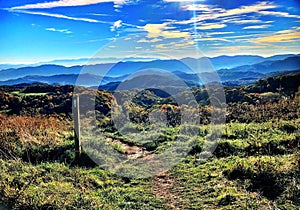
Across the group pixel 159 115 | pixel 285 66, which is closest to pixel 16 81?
pixel 159 115

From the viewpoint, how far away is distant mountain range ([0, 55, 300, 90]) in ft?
28.5

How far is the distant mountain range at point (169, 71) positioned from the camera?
28.5ft

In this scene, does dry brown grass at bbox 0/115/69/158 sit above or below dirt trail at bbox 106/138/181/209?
above

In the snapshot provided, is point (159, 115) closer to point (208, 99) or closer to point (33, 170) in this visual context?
point (208, 99)

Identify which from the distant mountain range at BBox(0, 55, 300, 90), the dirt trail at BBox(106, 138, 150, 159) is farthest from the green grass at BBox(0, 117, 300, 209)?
the distant mountain range at BBox(0, 55, 300, 90)

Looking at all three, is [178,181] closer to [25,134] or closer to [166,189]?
[166,189]

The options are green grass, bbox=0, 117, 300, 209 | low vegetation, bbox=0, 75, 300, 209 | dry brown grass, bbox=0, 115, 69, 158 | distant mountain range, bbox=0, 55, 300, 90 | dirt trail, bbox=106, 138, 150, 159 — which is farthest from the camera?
distant mountain range, bbox=0, 55, 300, 90

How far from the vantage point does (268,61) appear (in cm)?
1125

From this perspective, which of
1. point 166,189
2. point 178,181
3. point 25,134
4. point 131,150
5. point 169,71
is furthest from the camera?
point 169,71

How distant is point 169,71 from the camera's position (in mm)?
8812

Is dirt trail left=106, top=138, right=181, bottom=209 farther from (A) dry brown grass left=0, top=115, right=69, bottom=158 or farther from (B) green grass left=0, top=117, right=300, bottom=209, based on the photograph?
(A) dry brown grass left=0, top=115, right=69, bottom=158

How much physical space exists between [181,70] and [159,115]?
242 centimetres

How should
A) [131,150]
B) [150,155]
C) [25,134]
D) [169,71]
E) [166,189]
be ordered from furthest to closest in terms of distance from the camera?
[169,71] < [131,150] < [150,155] < [25,134] < [166,189]

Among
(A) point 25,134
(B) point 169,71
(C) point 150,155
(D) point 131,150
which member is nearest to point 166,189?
(C) point 150,155
